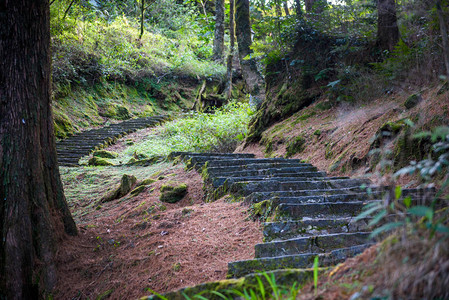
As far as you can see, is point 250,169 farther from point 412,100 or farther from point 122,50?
point 122,50

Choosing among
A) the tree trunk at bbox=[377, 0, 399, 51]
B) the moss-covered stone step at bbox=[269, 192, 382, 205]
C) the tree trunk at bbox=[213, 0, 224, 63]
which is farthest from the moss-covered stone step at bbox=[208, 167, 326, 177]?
the tree trunk at bbox=[213, 0, 224, 63]

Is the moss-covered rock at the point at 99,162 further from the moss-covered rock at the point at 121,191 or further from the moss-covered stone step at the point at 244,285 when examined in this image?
the moss-covered stone step at the point at 244,285

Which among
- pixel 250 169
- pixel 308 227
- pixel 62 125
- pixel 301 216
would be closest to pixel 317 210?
pixel 301 216

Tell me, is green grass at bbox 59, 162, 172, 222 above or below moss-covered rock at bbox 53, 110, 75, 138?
below

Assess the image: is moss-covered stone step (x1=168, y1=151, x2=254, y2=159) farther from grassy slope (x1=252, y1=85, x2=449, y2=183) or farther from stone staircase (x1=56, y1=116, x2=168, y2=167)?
stone staircase (x1=56, y1=116, x2=168, y2=167)

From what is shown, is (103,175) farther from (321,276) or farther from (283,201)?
(321,276)

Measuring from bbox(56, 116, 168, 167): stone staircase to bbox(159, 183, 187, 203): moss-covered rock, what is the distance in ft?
23.6

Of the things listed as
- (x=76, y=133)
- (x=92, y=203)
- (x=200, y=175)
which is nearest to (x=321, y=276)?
(x=200, y=175)

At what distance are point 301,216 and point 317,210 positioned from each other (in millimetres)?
214

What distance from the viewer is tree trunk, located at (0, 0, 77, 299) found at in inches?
143

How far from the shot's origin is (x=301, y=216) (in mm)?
3469

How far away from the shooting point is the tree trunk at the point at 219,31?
18.5 m

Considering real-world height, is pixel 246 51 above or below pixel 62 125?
above

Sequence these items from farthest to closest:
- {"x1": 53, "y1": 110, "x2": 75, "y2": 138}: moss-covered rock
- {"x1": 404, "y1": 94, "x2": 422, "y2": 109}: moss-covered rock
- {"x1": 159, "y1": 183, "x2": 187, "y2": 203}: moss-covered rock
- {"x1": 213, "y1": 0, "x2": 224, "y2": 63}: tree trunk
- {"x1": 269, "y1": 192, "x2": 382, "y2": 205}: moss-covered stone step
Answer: {"x1": 213, "y1": 0, "x2": 224, "y2": 63}: tree trunk
{"x1": 53, "y1": 110, "x2": 75, "y2": 138}: moss-covered rock
{"x1": 159, "y1": 183, "x2": 187, "y2": 203}: moss-covered rock
{"x1": 404, "y1": 94, "x2": 422, "y2": 109}: moss-covered rock
{"x1": 269, "y1": 192, "x2": 382, "y2": 205}: moss-covered stone step
